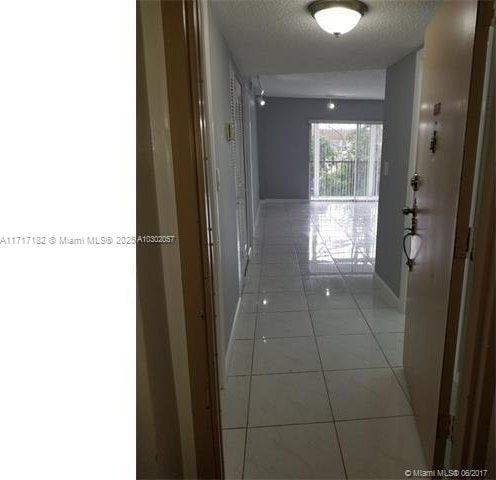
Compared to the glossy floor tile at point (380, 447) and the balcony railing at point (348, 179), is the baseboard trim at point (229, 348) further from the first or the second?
the balcony railing at point (348, 179)

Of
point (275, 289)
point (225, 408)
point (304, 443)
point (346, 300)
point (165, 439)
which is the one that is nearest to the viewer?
point (165, 439)

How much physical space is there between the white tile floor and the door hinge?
0.95 metres

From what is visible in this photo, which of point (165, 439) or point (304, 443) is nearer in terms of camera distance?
point (165, 439)

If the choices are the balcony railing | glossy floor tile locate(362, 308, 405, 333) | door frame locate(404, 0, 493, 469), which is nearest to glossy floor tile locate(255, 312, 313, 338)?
glossy floor tile locate(362, 308, 405, 333)

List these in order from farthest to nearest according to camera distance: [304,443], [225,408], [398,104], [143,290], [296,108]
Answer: [296,108]
[398,104]
[225,408]
[304,443]
[143,290]

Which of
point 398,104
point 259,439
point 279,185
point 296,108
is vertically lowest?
point 259,439

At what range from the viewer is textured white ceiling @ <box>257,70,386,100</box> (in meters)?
5.27

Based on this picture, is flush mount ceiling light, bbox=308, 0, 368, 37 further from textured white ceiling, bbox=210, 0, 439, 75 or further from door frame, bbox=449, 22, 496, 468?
door frame, bbox=449, 22, 496, 468
